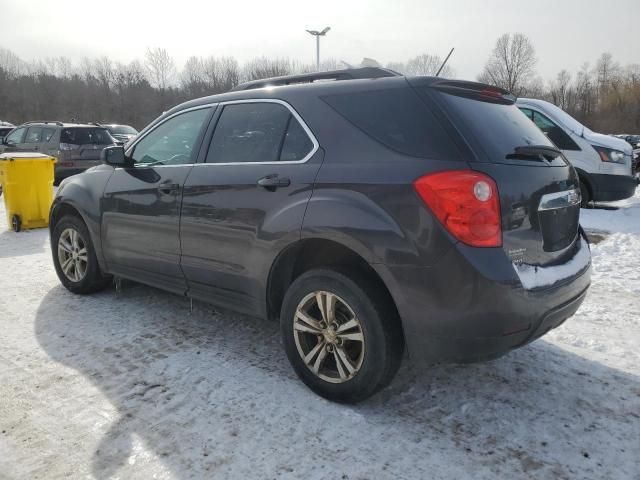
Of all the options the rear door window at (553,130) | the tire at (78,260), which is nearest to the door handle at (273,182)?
the tire at (78,260)

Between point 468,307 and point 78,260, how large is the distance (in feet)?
12.4

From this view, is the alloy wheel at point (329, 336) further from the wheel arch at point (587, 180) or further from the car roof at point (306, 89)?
the wheel arch at point (587, 180)

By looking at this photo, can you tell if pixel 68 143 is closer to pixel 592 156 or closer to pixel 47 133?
pixel 47 133

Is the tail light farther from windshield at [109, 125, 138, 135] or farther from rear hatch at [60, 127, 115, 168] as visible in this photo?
windshield at [109, 125, 138, 135]

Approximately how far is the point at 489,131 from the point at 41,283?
4666 mm

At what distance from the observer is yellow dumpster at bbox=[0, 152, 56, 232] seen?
787 cm

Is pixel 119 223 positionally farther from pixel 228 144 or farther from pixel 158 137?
pixel 228 144

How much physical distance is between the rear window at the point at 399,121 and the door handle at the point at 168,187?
1382mm

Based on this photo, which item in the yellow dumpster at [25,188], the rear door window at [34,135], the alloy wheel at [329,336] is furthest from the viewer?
the rear door window at [34,135]

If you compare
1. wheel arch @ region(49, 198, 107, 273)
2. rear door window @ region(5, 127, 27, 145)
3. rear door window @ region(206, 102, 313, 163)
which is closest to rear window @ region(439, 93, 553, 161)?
rear door window @ region(206, 102, 313, 163)

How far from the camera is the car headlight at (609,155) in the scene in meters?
8.71

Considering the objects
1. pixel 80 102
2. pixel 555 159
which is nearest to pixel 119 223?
pixel 555 159

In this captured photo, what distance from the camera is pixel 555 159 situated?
296 centimetres

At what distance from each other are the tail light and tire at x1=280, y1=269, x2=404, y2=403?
0.56 meters
